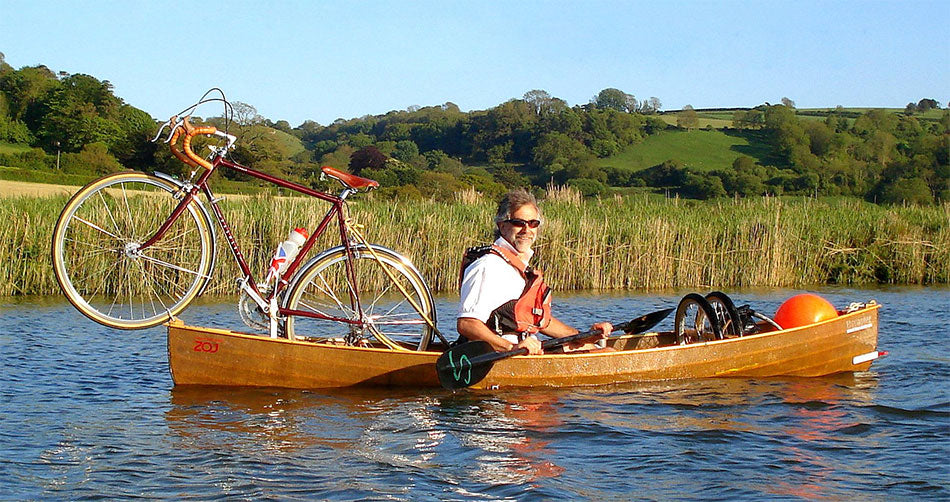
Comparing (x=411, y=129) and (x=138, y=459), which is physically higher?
(x=411, y=129)

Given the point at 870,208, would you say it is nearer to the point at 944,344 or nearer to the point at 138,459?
the point at 944,344

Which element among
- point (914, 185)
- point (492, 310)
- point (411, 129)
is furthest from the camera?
point (411, 129)

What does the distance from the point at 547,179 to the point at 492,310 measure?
167ft

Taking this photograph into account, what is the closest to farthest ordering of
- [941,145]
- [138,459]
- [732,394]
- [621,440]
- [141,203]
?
[138,459] → [621,440] → [732,394] → [141,203] → [941,145]

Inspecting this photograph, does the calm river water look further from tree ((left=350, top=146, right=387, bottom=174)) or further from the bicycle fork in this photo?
tree ((left=350, top=146, right=387, bottom=174))

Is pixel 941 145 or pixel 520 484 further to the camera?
pixel 941 145

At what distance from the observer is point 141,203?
44.0 feet

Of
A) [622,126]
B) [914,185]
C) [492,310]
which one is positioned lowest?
[492,310]

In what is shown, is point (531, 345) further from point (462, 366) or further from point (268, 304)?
point (268, 304)

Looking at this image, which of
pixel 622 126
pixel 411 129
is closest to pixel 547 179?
pixel 622 126

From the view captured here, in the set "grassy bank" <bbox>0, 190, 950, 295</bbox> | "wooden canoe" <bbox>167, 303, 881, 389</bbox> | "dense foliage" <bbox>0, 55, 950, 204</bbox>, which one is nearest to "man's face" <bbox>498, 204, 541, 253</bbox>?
"wooden canoe" <bbox>167, 303, 881, 389</bbox>

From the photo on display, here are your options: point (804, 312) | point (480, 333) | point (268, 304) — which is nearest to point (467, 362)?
point (480, 333)

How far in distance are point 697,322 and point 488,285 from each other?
2.31 m

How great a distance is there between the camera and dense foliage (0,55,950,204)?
4484cm
